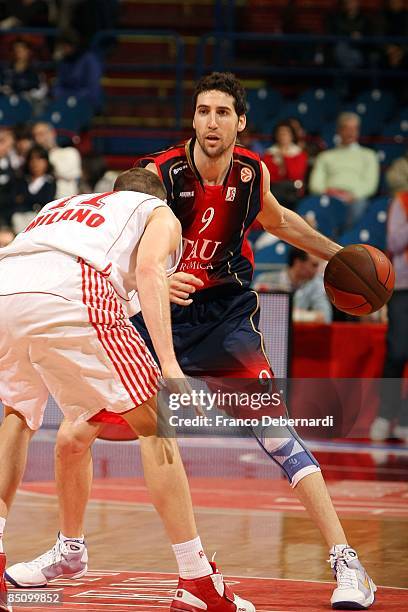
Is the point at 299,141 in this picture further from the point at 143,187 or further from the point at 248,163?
the point at 143,187

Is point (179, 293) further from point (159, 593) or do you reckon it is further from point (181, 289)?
point (159, 593)

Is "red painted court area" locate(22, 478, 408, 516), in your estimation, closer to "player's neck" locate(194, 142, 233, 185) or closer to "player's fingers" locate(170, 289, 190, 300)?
"player's neck" locate(194, 142, 233, 185)

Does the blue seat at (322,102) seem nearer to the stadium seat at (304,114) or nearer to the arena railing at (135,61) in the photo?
the stadium seat at (304,114)

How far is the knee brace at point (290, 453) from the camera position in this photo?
5027 mm

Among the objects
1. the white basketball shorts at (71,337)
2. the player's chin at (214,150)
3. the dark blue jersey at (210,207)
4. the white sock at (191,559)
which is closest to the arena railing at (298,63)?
the dark blue jersey at (210,207)

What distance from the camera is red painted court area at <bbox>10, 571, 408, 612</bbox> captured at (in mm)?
4699

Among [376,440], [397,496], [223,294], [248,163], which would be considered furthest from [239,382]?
[376,440]

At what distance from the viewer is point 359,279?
5.40 metres

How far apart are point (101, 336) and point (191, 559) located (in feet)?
2.82

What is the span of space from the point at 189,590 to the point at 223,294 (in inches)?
63.4

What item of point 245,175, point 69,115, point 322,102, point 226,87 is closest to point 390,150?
point 322,102

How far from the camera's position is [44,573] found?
5.14 m

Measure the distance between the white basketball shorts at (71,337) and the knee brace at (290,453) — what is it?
950 mm

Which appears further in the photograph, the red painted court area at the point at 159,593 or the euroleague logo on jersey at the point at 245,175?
the euroleague logo on jersey at the point at 245,175
